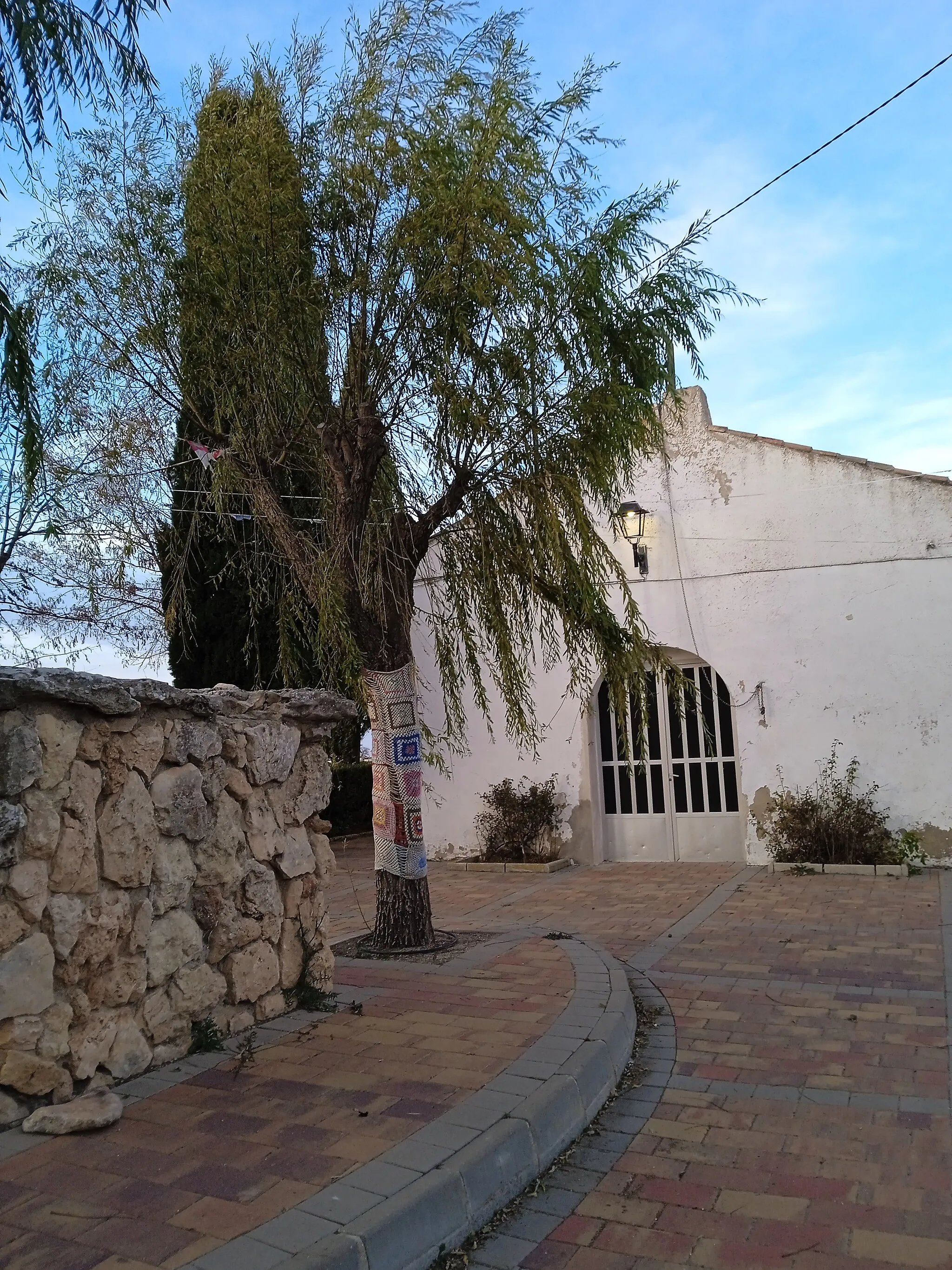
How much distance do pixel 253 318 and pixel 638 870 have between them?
7.98m

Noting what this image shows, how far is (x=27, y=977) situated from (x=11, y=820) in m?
0.61

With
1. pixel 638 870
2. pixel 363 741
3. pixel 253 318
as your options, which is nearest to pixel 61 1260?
pixel 253 318

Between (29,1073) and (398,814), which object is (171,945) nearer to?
(29,1073)

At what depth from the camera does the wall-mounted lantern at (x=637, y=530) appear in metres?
11.6

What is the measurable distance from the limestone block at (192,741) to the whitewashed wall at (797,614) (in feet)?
23.6

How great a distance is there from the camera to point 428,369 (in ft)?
21.8

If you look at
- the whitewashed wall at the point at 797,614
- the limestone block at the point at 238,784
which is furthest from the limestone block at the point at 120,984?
the whitewashed wall at the point at 797,614

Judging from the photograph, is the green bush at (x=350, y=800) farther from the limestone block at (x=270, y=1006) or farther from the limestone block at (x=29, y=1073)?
the limestone block at (x=29, y=1073)

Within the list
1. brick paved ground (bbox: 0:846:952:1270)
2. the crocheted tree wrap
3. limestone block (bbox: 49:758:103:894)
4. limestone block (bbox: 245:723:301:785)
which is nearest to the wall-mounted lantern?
the crocheted tree wrap

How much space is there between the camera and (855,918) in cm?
820

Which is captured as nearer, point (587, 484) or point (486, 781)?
point (587, 484)

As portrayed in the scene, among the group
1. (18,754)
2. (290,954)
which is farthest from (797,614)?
(18,754)

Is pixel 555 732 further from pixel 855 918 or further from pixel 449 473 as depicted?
pixel 449 473

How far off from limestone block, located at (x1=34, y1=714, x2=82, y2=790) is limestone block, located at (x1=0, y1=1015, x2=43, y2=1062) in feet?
2.86
